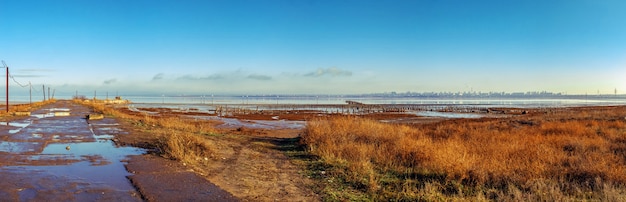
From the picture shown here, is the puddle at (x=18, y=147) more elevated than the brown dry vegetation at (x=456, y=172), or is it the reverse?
the puddle at (x=18, y=147)

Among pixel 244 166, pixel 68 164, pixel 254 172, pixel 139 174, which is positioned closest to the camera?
pixel 139 174

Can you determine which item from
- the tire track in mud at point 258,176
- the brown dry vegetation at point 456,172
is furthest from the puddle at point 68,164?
the brown dry vegetation at point 456,172

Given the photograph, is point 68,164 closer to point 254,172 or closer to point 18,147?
point 18,147

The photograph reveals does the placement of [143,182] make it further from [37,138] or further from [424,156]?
[37,138]

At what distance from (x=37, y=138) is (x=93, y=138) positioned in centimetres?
204

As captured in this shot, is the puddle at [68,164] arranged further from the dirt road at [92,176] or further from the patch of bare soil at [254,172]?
the patch of bare soil at [254,172]

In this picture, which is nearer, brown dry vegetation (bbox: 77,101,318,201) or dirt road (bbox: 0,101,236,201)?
dirt road (bbox: 0,101,236,201)

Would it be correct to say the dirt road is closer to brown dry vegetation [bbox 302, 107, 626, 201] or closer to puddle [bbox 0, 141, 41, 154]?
puddle [bbox 0, 141, 41, 154]

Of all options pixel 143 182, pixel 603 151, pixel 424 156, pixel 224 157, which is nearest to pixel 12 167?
pixel 143 182

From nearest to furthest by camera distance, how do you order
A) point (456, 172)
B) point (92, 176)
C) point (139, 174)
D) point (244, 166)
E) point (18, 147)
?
point (92, 176) → point (139, 174) → point (456, 172) → point (244, 166) → point (18, 147)

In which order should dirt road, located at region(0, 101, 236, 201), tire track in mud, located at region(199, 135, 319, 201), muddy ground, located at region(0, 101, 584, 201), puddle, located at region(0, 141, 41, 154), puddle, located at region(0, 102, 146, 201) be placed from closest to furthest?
dirt road, located at region(0, 101, 236, 201) → muddy ground, located at region(0, 101, 584, 201) → puddle, located at region(0, 102, 146, 201) → tire track in mud, located at region(199, 135, 319, 201) → puddle, located at region(0, 141, 41, 154)

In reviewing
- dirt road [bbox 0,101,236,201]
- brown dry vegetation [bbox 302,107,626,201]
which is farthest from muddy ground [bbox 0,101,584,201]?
brown dry vegetation [bbox 302,107,626,201]

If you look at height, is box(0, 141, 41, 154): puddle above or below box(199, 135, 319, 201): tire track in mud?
above

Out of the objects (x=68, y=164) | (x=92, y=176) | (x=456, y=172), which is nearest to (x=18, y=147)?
(x=68, y=164)
